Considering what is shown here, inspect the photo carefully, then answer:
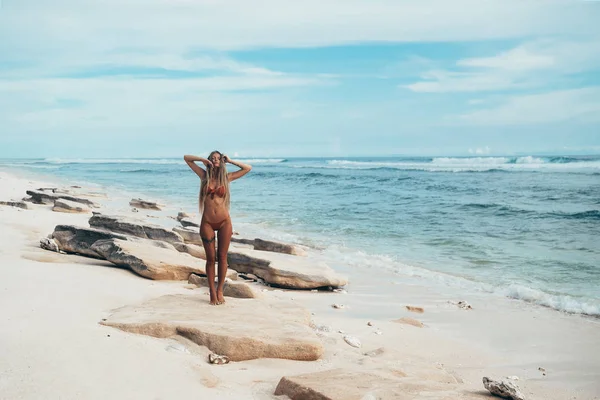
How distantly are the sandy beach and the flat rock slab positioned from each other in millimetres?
45

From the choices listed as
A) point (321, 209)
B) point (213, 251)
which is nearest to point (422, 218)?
point (321, 209)

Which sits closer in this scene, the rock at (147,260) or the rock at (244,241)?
the rock at (147,260)

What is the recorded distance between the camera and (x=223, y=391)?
386cm

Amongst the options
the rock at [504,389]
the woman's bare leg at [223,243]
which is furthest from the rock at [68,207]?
the rock at [504,389]

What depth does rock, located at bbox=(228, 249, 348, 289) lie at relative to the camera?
8.42 meters

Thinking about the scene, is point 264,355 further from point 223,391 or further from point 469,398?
point 469,398

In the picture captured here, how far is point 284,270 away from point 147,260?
2.09 meters

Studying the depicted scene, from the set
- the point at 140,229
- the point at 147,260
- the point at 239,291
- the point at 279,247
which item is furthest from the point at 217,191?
the point at 279,247

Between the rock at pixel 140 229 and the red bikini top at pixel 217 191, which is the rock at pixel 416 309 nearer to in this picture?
the red bikini top at pixel 217 191

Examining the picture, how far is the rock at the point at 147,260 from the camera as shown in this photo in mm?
7652

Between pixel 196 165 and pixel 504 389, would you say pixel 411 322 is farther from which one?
pixel 196 165

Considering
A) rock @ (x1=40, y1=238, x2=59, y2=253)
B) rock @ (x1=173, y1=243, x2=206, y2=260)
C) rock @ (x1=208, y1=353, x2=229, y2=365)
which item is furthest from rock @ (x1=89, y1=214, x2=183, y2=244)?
rock @ (x1=208, y1=353, x2=229, y2=365)

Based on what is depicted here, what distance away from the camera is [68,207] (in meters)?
15.7

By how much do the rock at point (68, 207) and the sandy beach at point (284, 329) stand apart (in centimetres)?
604
